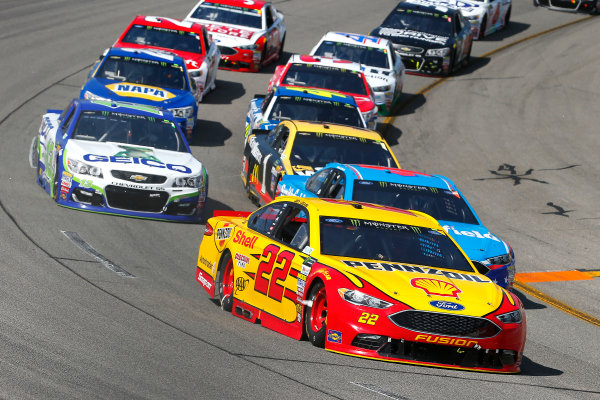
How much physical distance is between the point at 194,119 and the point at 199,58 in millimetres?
3761

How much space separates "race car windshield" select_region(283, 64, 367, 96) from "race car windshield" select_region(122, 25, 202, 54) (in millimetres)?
3257

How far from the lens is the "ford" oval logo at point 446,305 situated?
8773 mm

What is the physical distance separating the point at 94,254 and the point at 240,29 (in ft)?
52.9

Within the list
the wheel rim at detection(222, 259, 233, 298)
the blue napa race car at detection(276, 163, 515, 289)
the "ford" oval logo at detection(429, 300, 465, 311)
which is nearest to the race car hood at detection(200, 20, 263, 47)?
the blue napa race car at detection(276, 163, 515, 289)

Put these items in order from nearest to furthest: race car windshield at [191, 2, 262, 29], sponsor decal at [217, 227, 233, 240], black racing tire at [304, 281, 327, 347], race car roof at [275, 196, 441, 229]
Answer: black racing tire at [304, 281, 327, 347] → race car roof at [275, 196, 441, 229] → sponsor decal at [217, 227, 233, 240] → race car windshield at [191, 2, 262, 29]

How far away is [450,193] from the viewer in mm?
13859

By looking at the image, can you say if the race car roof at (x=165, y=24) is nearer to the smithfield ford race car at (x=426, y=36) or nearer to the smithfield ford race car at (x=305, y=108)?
the smithfield ford race car at (x=426, y=36)

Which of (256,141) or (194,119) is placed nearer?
(256,141)

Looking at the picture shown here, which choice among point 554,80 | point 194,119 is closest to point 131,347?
point 194,119

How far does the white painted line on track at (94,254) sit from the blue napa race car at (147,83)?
660cm

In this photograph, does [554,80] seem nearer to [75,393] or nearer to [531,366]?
[531,366]

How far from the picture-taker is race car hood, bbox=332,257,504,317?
8.82 metres

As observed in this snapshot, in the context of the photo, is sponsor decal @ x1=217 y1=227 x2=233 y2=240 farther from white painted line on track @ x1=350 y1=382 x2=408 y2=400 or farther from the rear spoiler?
white painted line on track @ x1=350 y1=382 x2=408 y2=400

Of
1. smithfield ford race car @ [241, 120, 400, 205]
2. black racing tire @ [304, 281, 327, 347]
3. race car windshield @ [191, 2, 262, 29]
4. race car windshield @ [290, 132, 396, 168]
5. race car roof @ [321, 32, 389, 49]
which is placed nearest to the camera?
black racing tire @ [304, 281, 327, 347]
